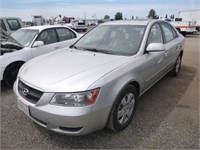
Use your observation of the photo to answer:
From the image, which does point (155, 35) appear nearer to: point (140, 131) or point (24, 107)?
point (140, 131)

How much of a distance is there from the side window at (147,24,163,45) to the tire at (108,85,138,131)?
1.10m

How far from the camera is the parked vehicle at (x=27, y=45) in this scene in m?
4.48

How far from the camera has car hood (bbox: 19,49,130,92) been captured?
7.73 feet

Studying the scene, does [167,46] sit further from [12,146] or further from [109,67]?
[12,146]

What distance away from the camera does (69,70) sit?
2686mm

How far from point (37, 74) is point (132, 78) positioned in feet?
4.35

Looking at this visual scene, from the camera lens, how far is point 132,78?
114 inches

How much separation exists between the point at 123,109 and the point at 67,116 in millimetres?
922

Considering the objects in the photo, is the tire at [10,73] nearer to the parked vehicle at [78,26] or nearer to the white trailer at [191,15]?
the white trailer at [191,15]

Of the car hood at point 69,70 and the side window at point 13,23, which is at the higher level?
the side window at point 13,23

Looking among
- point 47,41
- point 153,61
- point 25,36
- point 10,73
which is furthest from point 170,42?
point 25,36

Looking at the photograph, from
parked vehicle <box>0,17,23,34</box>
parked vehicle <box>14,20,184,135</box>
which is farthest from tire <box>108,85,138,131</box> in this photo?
parked vehicle <box>0,17,23,34</box>

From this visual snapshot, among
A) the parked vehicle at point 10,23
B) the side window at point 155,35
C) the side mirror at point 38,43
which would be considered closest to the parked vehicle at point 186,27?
the parked vehicle at point 10,23

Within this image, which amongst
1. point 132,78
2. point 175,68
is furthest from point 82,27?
point 132,78
